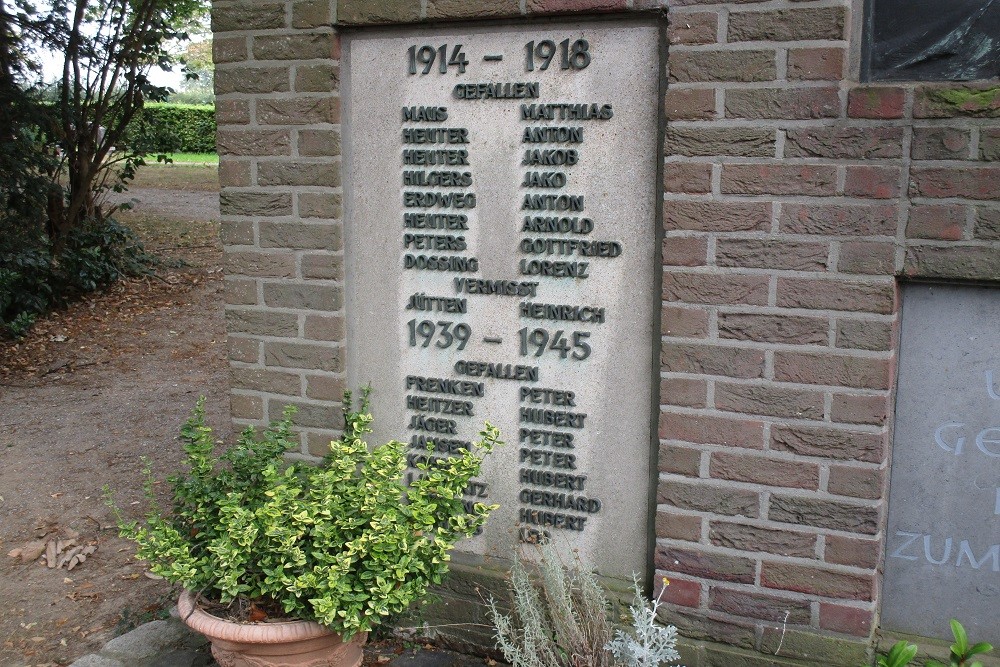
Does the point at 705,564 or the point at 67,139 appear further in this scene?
the point at 67,139

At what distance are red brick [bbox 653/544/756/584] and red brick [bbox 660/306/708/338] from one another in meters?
0.73

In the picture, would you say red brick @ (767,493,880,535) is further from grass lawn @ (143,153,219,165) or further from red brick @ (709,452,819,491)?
grass lawn @ (143,153,219,165)

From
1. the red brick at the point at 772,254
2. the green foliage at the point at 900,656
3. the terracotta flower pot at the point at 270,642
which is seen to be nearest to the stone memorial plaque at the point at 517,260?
the red brick at the point at 772,254

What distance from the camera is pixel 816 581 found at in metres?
2.98

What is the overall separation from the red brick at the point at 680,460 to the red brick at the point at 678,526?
148mm

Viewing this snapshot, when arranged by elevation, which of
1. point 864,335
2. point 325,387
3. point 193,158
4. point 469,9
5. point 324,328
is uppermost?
point 193,158

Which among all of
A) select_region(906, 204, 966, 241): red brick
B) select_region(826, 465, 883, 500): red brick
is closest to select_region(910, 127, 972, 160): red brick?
select_region(906, 204, 966, 241): red brick

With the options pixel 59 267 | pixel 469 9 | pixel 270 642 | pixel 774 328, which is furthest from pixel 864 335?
pixel 59 267

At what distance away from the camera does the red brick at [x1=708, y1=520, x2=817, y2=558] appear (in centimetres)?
298

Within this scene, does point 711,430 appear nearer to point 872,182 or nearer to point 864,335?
point 864,335

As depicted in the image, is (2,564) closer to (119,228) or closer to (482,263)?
(482,263)

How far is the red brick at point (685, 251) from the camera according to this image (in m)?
2.97

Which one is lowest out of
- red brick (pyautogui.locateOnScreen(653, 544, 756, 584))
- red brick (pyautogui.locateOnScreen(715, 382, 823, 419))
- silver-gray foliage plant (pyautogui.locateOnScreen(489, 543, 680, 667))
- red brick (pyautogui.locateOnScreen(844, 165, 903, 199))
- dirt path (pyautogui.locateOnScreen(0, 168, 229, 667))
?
dirt path (pyautogui.locateOnScreen(0, 168, 229, 667))

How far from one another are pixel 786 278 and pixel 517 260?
929mm
